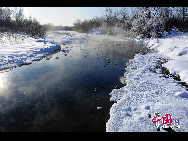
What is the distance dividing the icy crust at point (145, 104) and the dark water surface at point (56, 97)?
1.70 ft

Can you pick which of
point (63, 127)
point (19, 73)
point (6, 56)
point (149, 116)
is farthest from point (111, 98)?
point (6, 56)

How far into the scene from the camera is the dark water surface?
669 centimetres

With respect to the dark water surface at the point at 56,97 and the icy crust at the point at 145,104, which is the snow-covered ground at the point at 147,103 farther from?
the dark water surface at the point at 56,97

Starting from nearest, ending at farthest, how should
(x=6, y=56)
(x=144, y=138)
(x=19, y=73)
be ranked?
(x=144, y=138) → (x=19, y=73) → (x=6, y=56)

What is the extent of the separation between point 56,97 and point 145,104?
4.51m

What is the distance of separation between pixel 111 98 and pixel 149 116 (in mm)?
2507

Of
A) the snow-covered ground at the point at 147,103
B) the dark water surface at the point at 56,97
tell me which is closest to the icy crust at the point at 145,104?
the snow-covered ground at the point at 147,103

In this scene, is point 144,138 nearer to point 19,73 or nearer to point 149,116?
point 149,116

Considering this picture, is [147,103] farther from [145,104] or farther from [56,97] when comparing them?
[56,97]

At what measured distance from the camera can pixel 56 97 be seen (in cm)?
905

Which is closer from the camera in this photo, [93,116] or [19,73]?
[93,116]

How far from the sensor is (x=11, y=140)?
18.4 feet
